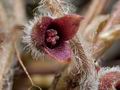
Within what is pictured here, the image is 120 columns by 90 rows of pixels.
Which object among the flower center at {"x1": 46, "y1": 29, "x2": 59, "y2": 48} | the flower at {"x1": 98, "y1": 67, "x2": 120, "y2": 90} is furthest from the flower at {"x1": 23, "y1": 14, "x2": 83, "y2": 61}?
the flower at {"x1": 98, "y1": 67, "x2": 120, "y2": 90}

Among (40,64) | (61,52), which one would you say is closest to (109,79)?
(61,52)

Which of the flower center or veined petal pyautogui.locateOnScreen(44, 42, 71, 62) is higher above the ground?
the flower center

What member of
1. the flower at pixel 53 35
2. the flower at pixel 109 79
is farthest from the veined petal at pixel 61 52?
the flower at pixel 109 79

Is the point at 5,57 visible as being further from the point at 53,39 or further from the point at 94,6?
the point at 94,6

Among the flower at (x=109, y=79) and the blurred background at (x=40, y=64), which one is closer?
the flower at (x=109, y=79)

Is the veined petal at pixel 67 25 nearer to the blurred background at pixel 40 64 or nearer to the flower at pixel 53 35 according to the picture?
the flower at pixel 53 35

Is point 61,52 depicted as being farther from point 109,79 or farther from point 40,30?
point 109,79

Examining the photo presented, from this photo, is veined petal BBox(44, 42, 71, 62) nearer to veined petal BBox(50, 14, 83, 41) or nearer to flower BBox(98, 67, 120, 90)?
veined petal BBox(50, 14, 83, 41)
